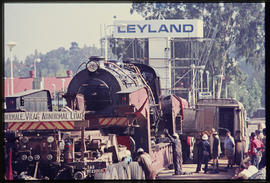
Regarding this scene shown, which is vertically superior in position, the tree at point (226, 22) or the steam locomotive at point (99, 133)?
the tree at point (226, 22)

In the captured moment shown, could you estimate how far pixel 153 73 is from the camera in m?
21.2

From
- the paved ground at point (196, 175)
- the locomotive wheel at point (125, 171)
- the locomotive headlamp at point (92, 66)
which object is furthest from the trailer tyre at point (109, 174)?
the paved ground at point (196, 175)

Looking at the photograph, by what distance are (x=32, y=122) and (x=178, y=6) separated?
51.8 m

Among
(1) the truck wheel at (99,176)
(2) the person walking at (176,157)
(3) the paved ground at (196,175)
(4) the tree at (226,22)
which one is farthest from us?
(4) the tree at (226,22)

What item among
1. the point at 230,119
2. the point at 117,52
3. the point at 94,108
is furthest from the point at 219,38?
the point at 94,108

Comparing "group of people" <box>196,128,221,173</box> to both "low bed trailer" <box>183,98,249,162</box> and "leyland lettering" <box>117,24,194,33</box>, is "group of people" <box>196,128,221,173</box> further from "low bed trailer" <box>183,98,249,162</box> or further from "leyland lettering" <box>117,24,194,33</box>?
"leyland lettering" <box>117,24,194,33</box>

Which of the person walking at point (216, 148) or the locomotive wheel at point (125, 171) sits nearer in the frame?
the locomotive wheel at point (125, 171)

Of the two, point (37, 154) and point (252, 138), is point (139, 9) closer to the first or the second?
point (252, 138)

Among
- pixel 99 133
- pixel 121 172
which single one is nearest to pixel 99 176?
pixel 121 172

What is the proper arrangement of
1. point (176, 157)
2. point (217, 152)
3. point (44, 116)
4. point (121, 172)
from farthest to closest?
point (217, 152)
point (176, 157)
point (121, 172)
point (44, 116)

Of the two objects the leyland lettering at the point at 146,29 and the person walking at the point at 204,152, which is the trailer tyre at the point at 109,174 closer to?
the person walking at the point at 204,152

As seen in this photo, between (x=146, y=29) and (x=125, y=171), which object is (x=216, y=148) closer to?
(x=125, y=171)

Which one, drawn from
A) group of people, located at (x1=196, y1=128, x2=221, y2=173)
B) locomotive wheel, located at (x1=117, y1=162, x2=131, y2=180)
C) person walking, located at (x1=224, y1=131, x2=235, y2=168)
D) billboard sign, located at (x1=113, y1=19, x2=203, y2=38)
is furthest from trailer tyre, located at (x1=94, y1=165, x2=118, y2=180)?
billboard sign, located at (x1=113, y1=19, x2=203, y2=38)

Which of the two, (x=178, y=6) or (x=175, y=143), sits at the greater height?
(x=178, y=6)
